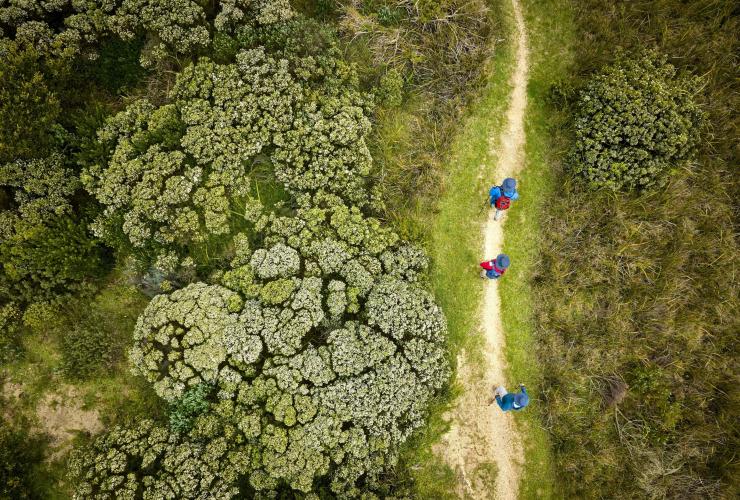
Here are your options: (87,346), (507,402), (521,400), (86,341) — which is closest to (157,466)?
(87,346)

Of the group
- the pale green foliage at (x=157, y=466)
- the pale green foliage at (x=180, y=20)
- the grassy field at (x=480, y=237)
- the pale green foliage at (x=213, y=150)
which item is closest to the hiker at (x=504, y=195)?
the grassy field at (x=480, y=237)

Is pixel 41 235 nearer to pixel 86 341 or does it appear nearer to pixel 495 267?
pixel 86 341

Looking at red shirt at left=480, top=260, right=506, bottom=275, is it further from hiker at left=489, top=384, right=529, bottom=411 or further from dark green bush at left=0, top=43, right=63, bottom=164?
dark green bush at left=0, top=43, right=63, bottom=164

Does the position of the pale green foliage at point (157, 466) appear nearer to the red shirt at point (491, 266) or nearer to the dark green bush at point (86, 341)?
the dark green bush at point (86, 341)

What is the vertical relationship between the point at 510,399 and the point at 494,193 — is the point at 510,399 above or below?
below

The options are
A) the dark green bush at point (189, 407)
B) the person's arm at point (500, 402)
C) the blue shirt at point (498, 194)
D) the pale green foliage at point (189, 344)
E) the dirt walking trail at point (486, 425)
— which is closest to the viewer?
the pale green foliage at point (189, 344)

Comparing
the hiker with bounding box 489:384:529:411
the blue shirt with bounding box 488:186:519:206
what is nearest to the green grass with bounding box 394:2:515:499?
the blue shirt with bounding box 488:186:519:206

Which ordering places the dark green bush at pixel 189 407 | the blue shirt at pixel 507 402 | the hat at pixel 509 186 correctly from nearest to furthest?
the dark green bush at pixel 189 407
the blue shirt at pixel 507 402
the hat at pixel 509 186
